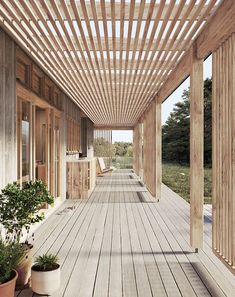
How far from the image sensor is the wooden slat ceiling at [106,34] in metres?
2.84

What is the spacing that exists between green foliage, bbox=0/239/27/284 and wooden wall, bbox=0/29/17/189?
105cm

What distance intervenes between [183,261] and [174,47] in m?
2.77

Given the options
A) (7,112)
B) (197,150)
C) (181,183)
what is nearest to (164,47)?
(197,150)

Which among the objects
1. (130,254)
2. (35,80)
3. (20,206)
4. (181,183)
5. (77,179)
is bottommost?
(181,183)

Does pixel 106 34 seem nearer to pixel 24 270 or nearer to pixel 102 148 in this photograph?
pixel 24 270

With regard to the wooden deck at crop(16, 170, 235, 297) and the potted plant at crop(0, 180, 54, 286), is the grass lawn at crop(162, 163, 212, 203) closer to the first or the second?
the wooden deck at crop(16, 170, 235, 297)

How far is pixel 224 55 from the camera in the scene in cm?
296

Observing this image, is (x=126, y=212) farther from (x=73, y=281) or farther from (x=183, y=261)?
(x=73, y=281)

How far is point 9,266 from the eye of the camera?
242cm

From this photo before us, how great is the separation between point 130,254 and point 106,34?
108 inches

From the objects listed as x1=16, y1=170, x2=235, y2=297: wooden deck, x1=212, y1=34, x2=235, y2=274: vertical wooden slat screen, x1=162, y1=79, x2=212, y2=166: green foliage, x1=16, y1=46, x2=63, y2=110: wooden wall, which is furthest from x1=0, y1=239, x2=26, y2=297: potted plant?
x1=162, y1=79, x2=212, y2=166: green foliage

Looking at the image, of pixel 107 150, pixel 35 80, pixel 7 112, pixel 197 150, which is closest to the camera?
pixel 7 112

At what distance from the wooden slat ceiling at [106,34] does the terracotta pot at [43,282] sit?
2.49 meters

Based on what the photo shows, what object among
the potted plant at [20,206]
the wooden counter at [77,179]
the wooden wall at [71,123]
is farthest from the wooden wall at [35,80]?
the potted plant at [20,206]
